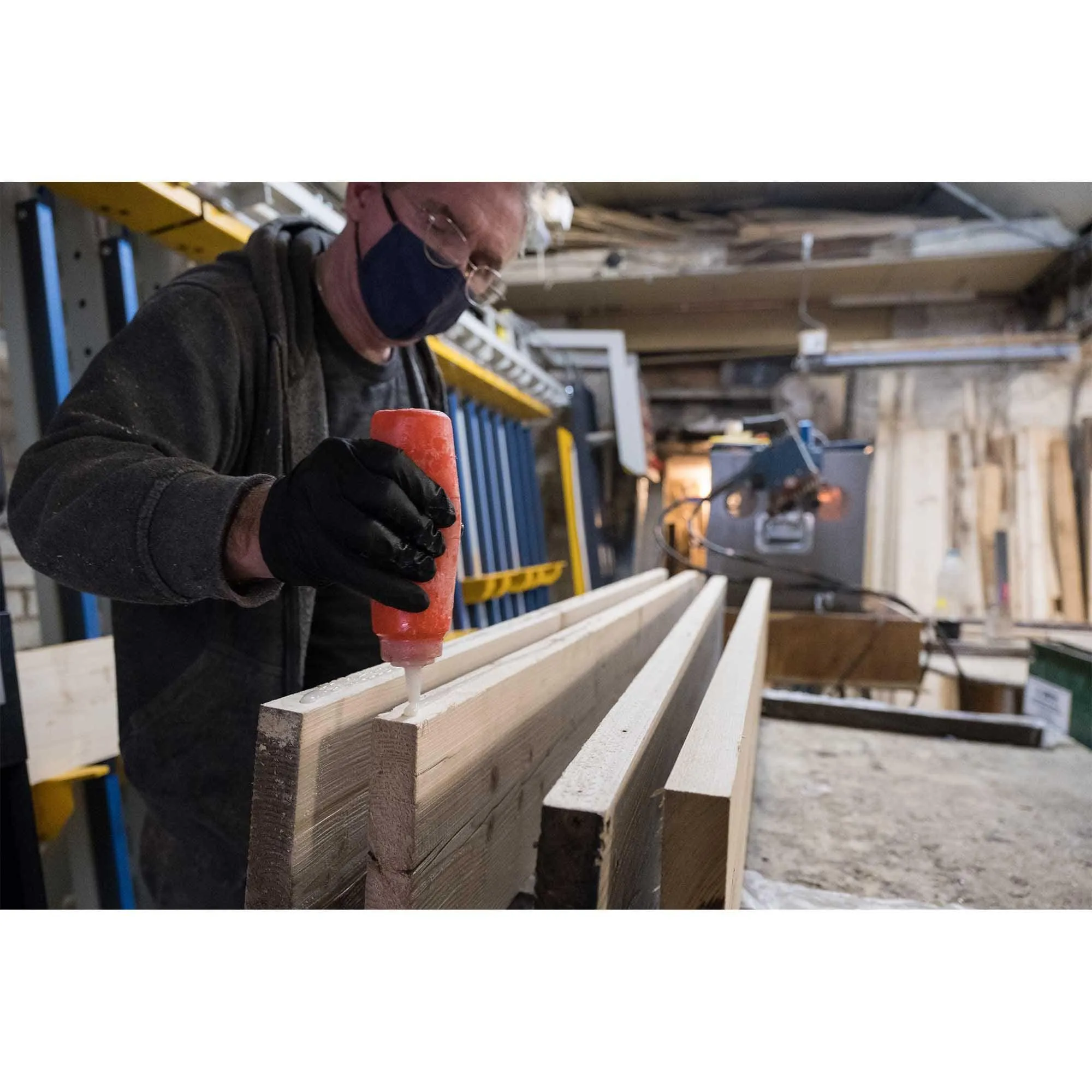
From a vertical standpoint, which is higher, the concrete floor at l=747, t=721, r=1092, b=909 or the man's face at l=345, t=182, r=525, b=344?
the man's face at l=345, t=182, r=525, b=344

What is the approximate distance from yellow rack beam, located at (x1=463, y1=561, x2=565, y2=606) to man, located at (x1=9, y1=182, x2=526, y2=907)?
120 centimetres

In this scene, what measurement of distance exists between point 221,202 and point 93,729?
43.4 inches

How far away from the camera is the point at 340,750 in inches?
23.0

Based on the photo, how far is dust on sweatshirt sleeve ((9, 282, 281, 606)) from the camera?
698mm

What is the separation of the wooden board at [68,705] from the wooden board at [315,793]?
0.88 meters

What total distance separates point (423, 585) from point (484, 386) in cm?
219

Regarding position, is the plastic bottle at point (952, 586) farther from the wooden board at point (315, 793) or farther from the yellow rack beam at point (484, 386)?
the wooden board at point (315, 793)

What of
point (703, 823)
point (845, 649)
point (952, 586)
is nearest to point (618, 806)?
point (703, 823)

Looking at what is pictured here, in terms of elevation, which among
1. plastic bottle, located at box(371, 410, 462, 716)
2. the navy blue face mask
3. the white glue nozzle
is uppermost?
the navy blue face mask

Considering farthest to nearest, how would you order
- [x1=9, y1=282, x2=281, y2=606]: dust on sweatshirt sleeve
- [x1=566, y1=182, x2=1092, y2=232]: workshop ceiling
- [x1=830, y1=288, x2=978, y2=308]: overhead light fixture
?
[x1=830, y1=288, x2=978, y2=308]: overhead light fixture
[x1=566, y1=182, x2=1092, y2=232]: workshop ceiling
[x1=9, y1=282, x2=281, y2=606]: dust on sweatshirt sleeve

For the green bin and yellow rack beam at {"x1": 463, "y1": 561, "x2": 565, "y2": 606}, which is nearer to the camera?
the green bin

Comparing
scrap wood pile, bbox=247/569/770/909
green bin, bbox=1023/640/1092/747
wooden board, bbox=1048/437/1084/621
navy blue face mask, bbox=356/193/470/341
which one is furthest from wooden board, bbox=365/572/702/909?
wooden board, bbox=1048/437/1084/621

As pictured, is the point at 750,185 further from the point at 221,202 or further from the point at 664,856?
the point at 664,856

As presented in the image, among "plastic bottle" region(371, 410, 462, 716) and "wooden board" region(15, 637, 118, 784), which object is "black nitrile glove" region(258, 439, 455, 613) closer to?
"plastic bottle" region(371, 410, 462, 716)
